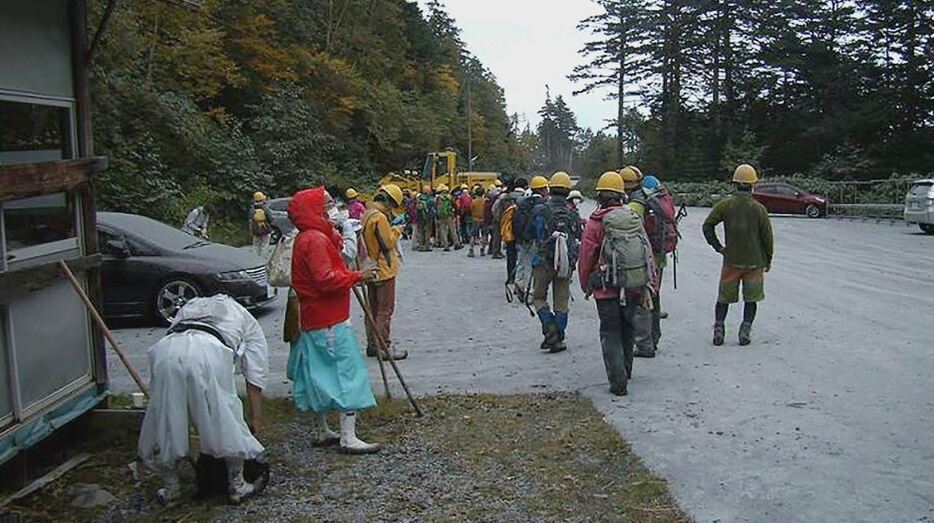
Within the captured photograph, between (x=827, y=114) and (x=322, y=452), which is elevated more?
(x=827, y=114)

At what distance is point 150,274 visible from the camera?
11320 millimetres

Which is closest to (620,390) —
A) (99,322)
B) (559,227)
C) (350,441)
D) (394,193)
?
(559,227)

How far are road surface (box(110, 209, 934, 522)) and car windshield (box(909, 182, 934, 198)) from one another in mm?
8490

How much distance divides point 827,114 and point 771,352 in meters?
45.3

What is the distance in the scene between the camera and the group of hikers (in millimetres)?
4703

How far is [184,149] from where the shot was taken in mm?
28047

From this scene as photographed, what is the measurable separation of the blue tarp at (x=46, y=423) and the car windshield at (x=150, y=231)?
18.3ft

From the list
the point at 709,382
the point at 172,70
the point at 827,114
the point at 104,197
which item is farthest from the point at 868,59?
the point at 709,382

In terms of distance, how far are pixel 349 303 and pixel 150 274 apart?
628 centimetres

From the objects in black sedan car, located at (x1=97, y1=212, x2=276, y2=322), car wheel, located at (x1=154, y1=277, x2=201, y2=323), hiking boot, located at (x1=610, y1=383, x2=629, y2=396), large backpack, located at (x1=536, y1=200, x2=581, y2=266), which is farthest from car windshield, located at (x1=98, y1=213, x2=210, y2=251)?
hiking boot, located at (x1=610, y1=383, x2=629, y2=396)

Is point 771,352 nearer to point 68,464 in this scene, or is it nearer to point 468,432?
point 468,432

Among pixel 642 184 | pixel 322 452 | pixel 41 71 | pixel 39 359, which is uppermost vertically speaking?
pixel 41 71

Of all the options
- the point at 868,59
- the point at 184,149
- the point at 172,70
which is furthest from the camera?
the point at 868,59

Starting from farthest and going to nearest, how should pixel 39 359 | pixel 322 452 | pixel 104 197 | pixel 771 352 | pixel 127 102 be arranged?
1. pixel 127 102
2. pixel 104 197
3. pixel 771 352
4. pixel 322 452
5. pixel 39 359
